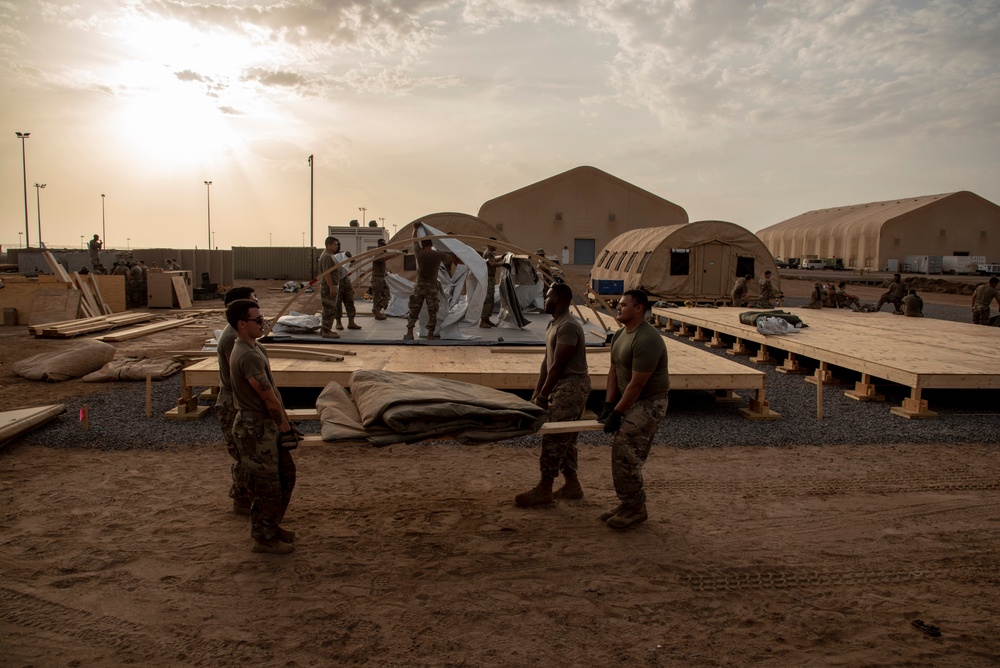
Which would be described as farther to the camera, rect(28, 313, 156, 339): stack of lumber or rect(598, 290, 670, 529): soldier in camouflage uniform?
rect(28, 313, 156, 339): stack of lumber

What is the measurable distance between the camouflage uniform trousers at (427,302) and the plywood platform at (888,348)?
17.5 ft

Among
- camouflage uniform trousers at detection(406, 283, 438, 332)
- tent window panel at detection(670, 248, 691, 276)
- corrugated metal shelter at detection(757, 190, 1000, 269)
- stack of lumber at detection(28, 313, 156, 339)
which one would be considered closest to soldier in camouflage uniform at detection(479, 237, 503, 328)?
camouflage uniform trousers at detection(406, 283, 438, 332)

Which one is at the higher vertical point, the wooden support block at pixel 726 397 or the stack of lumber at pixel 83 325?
the stack of lumber at pixel 83 325

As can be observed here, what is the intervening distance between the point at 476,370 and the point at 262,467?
4.01 metres

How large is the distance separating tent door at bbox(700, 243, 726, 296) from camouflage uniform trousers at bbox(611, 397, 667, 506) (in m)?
17.1

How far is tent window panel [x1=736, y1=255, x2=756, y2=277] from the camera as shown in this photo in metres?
20.6

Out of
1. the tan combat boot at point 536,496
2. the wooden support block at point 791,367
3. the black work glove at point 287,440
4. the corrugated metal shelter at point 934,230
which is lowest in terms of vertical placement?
the tan combat boot at point 536,496

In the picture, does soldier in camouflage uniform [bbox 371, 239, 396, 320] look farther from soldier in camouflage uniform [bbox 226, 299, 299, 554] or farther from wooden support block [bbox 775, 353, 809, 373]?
soldier in camouflage uniform [bbox 226, 299, 299, 554]

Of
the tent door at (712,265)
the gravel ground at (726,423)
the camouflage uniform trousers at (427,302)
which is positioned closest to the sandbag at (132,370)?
the gravel ground at (726,423)

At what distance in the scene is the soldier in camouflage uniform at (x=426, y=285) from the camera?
9.67 metres

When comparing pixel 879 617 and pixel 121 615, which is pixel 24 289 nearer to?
pixel 121 615

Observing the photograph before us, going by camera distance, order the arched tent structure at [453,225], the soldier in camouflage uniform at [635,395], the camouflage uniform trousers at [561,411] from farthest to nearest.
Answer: the arched tent structure at [453,225]
the camouflage uniform trousers at [561,411]
the soldier in camouflage uniform at [635,395]

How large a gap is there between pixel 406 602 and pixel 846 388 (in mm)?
8290

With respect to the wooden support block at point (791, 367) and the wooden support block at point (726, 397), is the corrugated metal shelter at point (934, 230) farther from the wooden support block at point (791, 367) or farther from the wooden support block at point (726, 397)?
the wooden support block at point (726, 397)
